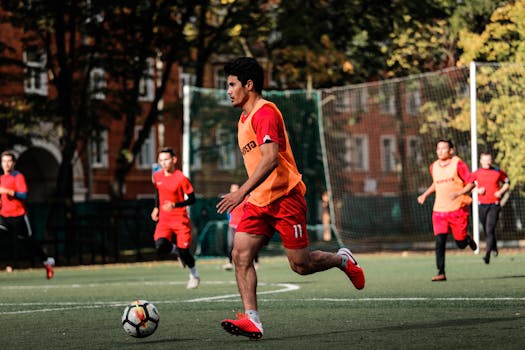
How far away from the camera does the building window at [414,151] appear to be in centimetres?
2970

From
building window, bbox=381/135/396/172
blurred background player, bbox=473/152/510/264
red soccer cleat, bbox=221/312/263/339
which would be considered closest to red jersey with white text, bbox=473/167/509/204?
blurred background player, bbox=473/152/510/264

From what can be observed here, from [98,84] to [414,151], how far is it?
27.0 ft

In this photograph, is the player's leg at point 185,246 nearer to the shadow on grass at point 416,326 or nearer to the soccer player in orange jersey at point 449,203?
the soccer player in orange jersey at point 449,203

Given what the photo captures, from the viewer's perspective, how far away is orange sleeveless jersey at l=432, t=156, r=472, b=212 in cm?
1586

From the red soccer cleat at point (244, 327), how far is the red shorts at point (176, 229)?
25.2ft

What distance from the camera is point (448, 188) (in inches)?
626

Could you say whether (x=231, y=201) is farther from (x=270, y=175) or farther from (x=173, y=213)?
(x=173, y=213)

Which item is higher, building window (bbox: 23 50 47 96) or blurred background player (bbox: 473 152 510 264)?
building window (bbox: 23 50 47 96)

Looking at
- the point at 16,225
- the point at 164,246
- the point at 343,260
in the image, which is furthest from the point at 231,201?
the point at 16,225

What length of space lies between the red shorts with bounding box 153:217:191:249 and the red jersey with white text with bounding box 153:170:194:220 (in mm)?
63

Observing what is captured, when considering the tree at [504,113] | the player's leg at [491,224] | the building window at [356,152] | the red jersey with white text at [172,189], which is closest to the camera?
the red jersey with white text at [172,189]

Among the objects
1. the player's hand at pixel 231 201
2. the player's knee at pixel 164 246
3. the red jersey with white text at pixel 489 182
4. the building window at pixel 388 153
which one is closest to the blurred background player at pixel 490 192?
the red jersey with white text at pixel 489 182

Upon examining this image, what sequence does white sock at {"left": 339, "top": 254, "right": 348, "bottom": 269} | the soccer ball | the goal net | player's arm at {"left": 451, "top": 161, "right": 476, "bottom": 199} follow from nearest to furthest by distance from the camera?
the soccer ball
white sock at {"left": 339, "top": 254, "right": 348, "bottom": 269}
player's arm at {"left": 451, "top": 161, "right": 476, "bottom": 199}
the goal net

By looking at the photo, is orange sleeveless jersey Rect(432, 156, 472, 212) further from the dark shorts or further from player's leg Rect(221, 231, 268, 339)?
player's leg Rect(221, 231, 268, 339)
